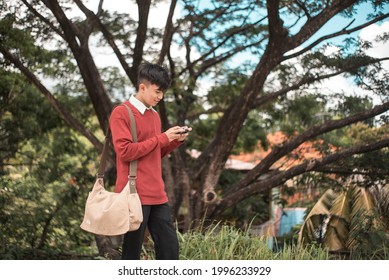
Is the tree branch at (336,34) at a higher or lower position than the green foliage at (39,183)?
higher

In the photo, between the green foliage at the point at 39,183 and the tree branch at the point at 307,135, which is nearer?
the tree branch at the point at 307,135

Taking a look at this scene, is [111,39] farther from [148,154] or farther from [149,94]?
[148,154]

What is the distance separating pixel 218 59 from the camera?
30.8 feet

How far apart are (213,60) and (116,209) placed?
21.0ft

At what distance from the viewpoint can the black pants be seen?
3209 millimetres

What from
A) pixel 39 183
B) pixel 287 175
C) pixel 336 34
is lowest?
pixel 39 183

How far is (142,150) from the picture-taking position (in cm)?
307

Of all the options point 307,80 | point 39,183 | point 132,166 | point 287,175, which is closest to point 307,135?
point 287,175

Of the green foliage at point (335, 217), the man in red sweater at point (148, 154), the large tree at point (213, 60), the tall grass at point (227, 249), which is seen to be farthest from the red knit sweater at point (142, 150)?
the green foliage at point (335, 217)

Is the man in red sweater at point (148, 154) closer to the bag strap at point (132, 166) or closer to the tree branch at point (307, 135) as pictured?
the bag strap at point (132, 166)

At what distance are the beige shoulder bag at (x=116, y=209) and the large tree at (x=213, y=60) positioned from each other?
388 centimetres

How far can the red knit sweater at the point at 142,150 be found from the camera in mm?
3082

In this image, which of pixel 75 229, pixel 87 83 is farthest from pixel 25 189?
pixel 87 83
